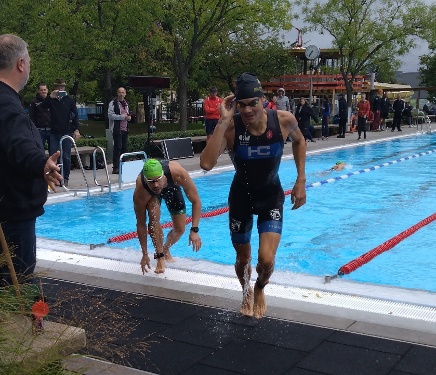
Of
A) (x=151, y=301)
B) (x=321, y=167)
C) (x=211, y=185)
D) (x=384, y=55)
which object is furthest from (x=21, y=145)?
(x=384, y=55)

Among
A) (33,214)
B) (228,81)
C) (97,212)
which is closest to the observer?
(33,214)

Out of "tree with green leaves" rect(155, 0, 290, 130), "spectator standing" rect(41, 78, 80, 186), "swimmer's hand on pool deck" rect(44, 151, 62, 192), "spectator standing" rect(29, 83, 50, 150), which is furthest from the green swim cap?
"tree with green leaves" rect(155, 0, 290, 130)

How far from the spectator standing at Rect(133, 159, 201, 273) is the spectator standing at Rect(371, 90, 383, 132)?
23.6 meters

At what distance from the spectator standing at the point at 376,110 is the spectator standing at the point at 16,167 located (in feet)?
88.0

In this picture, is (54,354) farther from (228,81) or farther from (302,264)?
(228,81)

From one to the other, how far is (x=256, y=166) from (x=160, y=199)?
186 cm

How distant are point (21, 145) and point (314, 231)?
23.9 ft

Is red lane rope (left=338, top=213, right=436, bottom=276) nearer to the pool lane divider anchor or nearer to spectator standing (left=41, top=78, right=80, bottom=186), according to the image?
the pool lane divider anchor

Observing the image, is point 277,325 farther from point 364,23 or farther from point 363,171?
point 364,23

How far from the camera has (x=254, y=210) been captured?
17.3 ft

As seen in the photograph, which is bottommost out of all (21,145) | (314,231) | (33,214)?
(314,231)

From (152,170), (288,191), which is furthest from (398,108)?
(152,170)

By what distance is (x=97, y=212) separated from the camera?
432 inches

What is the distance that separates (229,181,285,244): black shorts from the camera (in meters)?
5.20
